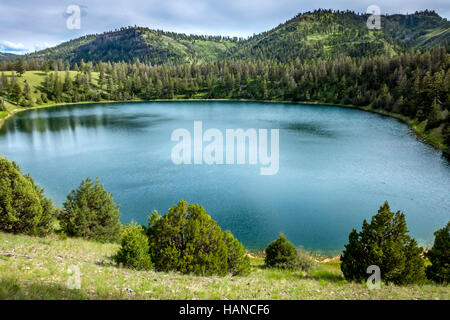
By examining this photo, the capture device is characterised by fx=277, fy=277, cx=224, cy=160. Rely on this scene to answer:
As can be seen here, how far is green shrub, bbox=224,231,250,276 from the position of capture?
64.1 ft

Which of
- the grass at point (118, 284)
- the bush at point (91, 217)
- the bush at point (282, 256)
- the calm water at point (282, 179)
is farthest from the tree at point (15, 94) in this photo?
the bush at point (282, 256)

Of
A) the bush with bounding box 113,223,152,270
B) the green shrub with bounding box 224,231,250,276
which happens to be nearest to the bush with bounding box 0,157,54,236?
the bush with bounding box 113,223,152,270

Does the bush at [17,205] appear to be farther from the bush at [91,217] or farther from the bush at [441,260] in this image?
the bush at [441,260]

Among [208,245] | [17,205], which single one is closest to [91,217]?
[17,205]

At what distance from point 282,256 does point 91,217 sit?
1713 cm

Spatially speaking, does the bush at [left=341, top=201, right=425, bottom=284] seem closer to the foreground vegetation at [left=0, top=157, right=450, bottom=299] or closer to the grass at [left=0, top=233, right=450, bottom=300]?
the foreground vegetation at [left=0, top=157, right=450, bottom=299]

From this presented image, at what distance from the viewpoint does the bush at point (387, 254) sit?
57.4ft

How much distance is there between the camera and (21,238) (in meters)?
20.3

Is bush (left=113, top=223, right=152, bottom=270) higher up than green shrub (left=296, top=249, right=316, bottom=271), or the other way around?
bush (left=113, top=223, right=152, bottom=270)

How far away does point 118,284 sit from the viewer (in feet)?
42.8

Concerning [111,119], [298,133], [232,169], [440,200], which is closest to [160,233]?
[232,169]

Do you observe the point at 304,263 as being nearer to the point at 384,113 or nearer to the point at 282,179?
the point at 282,179

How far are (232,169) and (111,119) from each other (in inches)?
3382

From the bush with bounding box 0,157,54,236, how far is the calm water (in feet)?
45.7
